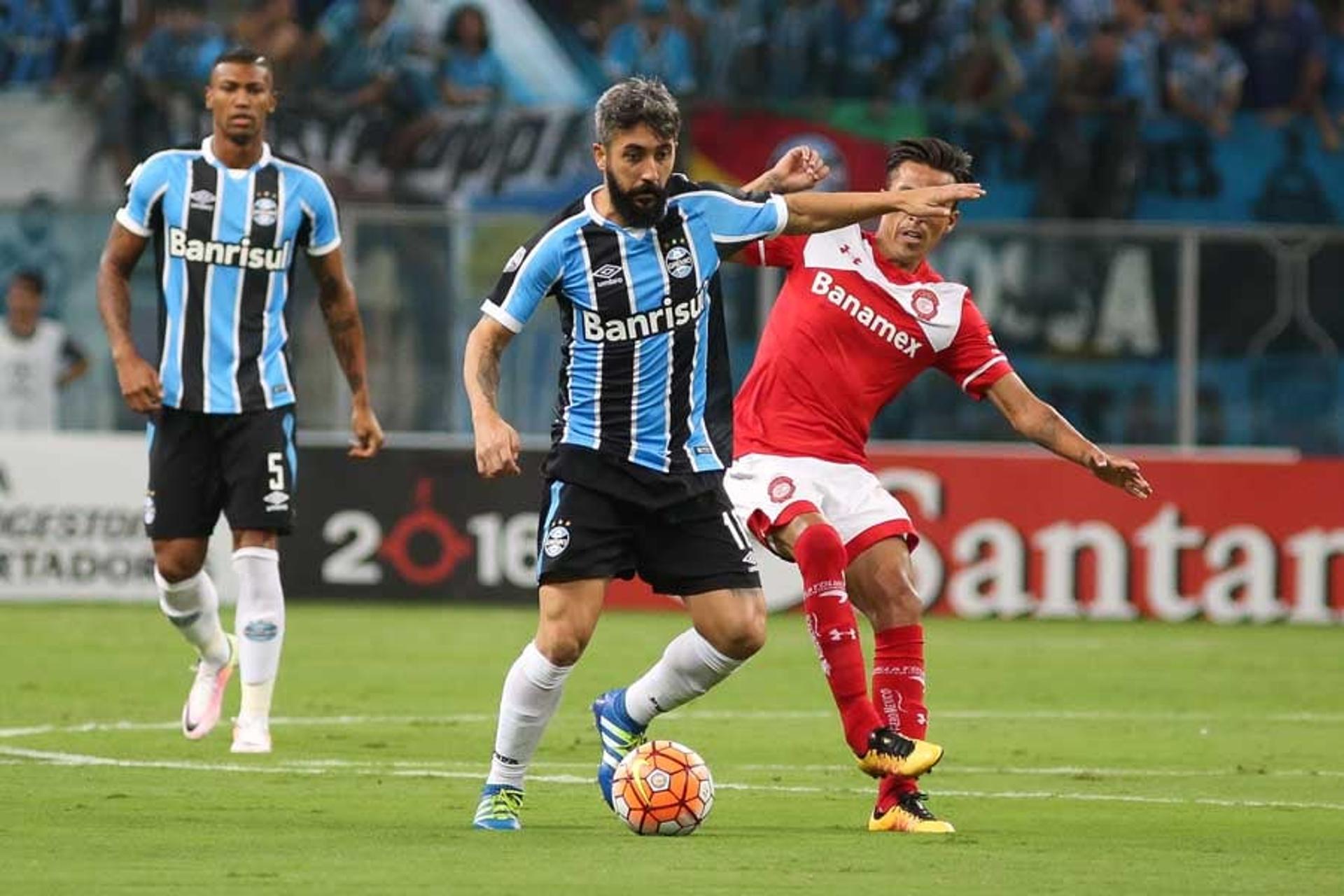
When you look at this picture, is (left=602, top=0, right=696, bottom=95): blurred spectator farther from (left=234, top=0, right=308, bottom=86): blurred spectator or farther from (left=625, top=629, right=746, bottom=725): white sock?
(left=625, top=629, right=746, bottom=725): white sock

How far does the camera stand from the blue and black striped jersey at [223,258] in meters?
10.5

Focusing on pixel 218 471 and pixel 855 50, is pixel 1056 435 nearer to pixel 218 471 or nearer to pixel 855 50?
pixel 218 471

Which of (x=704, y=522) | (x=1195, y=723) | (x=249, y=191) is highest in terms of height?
(x=249, y=191)

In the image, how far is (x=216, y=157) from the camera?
10562 millimetres

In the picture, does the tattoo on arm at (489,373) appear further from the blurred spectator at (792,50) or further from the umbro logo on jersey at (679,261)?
the blurred spectator at (792,50)

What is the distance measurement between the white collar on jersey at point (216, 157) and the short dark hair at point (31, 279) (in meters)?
8.15

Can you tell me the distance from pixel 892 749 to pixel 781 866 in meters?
0.96

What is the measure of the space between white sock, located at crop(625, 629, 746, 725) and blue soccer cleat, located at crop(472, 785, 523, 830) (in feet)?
2.31

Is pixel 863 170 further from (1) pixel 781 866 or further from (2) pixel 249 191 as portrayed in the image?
(1) pixel 781 866

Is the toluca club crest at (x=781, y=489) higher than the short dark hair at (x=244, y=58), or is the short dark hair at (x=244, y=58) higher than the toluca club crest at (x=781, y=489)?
the short dark hair at (x=244, y=58)

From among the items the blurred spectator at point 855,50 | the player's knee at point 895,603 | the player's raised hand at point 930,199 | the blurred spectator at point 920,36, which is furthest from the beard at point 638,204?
the blurred spectator at point 920,36

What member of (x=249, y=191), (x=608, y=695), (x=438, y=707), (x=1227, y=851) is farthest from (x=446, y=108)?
(x=1227, y=851)

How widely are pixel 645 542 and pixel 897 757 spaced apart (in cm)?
98

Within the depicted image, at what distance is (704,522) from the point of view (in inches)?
332
